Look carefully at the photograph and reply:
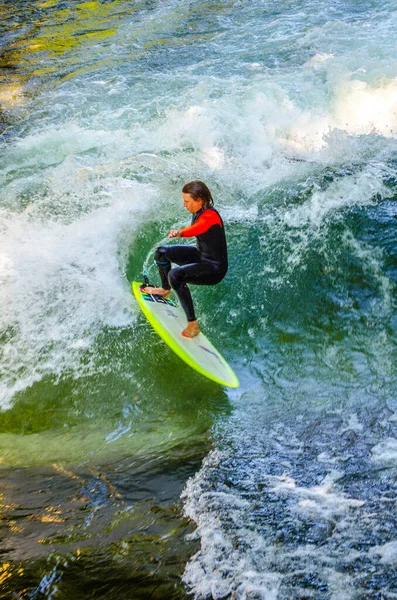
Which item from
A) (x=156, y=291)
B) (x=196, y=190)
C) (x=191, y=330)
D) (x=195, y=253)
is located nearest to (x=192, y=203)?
(x=196, y=190)

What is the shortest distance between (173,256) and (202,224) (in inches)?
19.9

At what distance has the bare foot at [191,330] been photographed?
512 cm

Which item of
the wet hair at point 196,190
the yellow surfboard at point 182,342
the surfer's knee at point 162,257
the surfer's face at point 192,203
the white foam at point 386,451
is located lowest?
the white foam at point 386,451

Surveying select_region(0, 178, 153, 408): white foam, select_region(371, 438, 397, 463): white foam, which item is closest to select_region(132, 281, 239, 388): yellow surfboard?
select_region(0, 178, 153, 408): white foam

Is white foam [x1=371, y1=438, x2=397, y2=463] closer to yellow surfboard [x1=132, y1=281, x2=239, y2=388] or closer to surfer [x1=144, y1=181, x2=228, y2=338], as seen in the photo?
yellow surfboard [x1=132, y1=281, x2=239, y2=388]

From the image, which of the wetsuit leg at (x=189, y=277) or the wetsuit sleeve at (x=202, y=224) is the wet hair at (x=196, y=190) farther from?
the wetsuit leg at (x=189, y=277)

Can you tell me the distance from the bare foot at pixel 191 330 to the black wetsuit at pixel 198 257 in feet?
0.18

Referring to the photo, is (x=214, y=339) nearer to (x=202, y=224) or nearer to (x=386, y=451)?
(x=202, y=224)

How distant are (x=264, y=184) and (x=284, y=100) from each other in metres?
2.77

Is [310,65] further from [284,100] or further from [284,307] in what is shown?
[284,307]

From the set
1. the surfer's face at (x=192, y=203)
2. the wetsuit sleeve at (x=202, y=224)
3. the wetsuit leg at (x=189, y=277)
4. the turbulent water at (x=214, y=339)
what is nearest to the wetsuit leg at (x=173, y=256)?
the wetsuit leg at (x=189, y=277)

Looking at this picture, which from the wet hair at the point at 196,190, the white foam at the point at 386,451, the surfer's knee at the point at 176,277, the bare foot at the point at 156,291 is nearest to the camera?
the white foam at the point at 386,451

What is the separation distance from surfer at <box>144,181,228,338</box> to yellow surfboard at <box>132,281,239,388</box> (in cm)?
12

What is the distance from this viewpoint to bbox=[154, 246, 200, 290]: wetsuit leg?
202 inches
